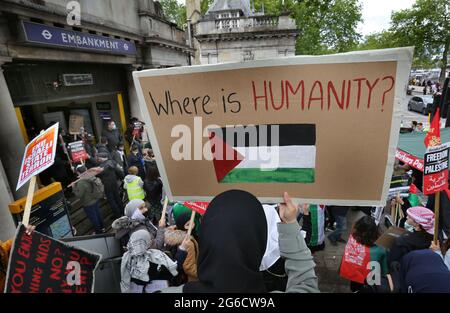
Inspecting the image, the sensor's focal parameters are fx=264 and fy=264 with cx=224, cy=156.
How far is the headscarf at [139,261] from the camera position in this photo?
2787 millimetres

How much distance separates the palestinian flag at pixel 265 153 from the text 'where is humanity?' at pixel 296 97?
144 mm

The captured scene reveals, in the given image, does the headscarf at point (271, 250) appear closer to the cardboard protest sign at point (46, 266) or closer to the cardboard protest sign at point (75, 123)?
the cardboard protest sign at point (46, 266)

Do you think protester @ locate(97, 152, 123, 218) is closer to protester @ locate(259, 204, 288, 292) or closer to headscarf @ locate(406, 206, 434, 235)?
protester @ locate(259, 204, 288, 292)

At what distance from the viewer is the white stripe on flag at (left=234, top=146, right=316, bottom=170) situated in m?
1.81

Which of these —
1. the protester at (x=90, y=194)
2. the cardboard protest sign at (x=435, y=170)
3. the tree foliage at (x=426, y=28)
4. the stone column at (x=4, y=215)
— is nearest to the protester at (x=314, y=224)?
the cardboard protest sign at (x=435, y=170)

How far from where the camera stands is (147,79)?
187 cm

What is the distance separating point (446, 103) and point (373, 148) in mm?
8348

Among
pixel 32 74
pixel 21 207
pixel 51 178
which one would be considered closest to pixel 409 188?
pixel 21 207

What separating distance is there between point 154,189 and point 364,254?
3.82 meters

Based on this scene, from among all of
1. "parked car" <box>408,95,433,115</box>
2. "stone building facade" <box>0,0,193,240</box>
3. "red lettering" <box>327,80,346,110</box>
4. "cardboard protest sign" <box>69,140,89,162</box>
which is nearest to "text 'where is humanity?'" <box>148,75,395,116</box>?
"red lettering" <box>327,80,346,110</box>

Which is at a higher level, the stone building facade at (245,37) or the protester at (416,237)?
the stone building facade at (245,37)

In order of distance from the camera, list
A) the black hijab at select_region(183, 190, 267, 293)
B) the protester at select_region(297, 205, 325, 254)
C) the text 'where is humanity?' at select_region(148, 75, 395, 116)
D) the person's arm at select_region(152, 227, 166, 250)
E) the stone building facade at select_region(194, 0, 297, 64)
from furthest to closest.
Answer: the stone building facade at select_region(194, 0, 297, 64) < the protester at select_region(297, 205, 325, 254) < the person's arm at select_region(152, 227, 166, 250) < the text 'where is humanity?' at select_region(148, 75, 395, 116) < the black hijab at select_region(183, 190, 267, 293)

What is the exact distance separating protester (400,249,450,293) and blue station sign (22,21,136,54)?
7.17 m

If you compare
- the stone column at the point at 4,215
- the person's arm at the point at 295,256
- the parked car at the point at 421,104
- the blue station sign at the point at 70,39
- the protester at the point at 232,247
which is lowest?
the parked car at the point at 421,104
